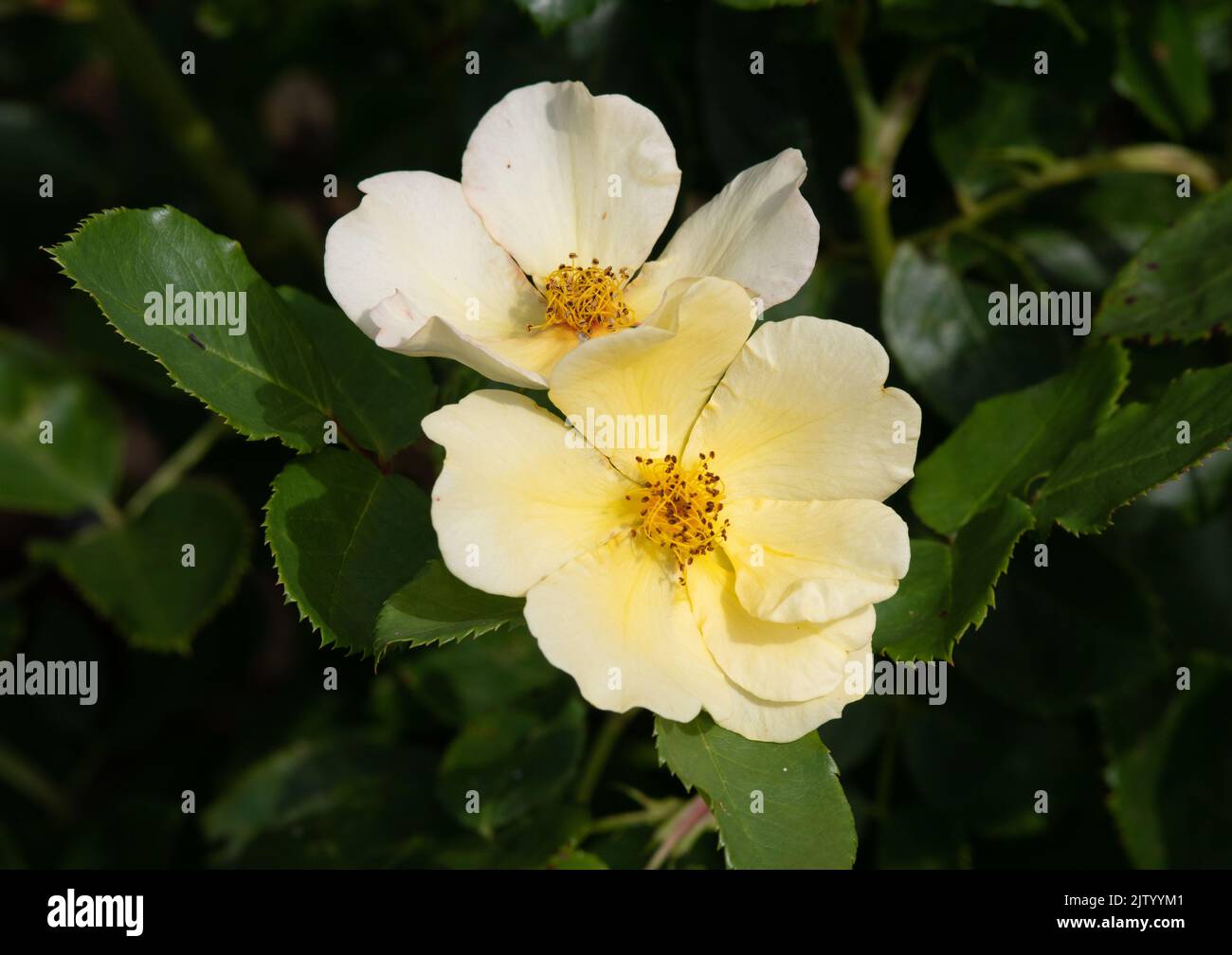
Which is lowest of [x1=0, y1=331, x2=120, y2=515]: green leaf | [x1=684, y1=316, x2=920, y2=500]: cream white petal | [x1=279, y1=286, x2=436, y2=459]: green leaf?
[x1=684, y1=316, x2=920, y2=500]: cream white petal

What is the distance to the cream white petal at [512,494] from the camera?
51.3 inches

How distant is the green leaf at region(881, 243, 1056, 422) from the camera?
6.44ft

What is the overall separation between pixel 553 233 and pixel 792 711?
73cm

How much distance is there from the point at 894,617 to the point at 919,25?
0.99 metres

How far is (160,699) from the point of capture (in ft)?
9.29

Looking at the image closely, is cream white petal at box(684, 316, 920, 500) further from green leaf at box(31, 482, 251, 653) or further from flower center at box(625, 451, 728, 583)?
green leaf at box(31, 482, 251, 653)

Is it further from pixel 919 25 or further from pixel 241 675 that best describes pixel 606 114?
pixel 241 675

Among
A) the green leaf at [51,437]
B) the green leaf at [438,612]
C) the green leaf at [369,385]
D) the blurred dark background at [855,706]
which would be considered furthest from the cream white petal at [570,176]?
the green leaf at [51,437]

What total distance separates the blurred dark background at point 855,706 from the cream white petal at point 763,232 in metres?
0.47

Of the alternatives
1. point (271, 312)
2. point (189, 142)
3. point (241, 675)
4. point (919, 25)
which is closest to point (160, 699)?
point (241, 675)

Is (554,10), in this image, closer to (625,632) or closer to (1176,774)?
(625,632)

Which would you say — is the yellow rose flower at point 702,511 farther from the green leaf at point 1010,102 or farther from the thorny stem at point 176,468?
the thorny stem at point 176,468

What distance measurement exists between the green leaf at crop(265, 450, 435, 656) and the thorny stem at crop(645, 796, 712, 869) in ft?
1.81

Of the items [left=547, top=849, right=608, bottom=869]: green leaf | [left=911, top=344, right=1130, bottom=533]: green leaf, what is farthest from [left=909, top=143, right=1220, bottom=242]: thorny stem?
[left=547, top=849, right=608, bottom=869]: green leaf
